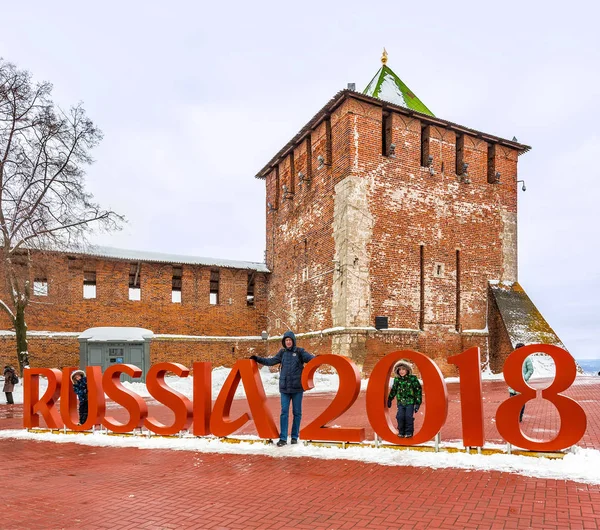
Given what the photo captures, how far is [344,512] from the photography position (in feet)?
15.8

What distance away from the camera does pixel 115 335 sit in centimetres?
2562

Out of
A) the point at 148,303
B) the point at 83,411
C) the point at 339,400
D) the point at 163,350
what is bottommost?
the point at 163,350

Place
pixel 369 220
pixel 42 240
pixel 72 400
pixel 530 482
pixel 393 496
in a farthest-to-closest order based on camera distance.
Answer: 1. pixel 369 220
2. pixel 42 240
3. pixel 72 400
4. pixel 530 482
5. pixel 393 496

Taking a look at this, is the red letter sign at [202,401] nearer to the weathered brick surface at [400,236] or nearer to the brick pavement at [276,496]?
the brick pavement at [276,496]

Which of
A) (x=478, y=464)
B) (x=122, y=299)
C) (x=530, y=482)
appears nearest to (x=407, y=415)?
(x=478, y=464)

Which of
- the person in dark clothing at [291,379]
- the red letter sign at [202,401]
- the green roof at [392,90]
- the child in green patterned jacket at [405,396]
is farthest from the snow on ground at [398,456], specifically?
the green roof at [392,90]

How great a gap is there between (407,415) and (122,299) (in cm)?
2133

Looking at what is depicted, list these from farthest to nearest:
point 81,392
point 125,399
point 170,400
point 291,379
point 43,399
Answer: point 81,392
point 43,399
point 125,399
point 170,400
point 291,379

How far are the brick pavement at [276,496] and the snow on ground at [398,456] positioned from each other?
25 cm

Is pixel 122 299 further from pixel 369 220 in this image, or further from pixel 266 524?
pixel 266 524

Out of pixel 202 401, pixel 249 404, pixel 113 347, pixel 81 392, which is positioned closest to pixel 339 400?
pixel 249 404

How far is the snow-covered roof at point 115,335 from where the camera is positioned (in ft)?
83.0

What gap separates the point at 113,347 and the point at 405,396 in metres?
20.2

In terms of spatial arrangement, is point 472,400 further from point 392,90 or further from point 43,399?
point 392,90
